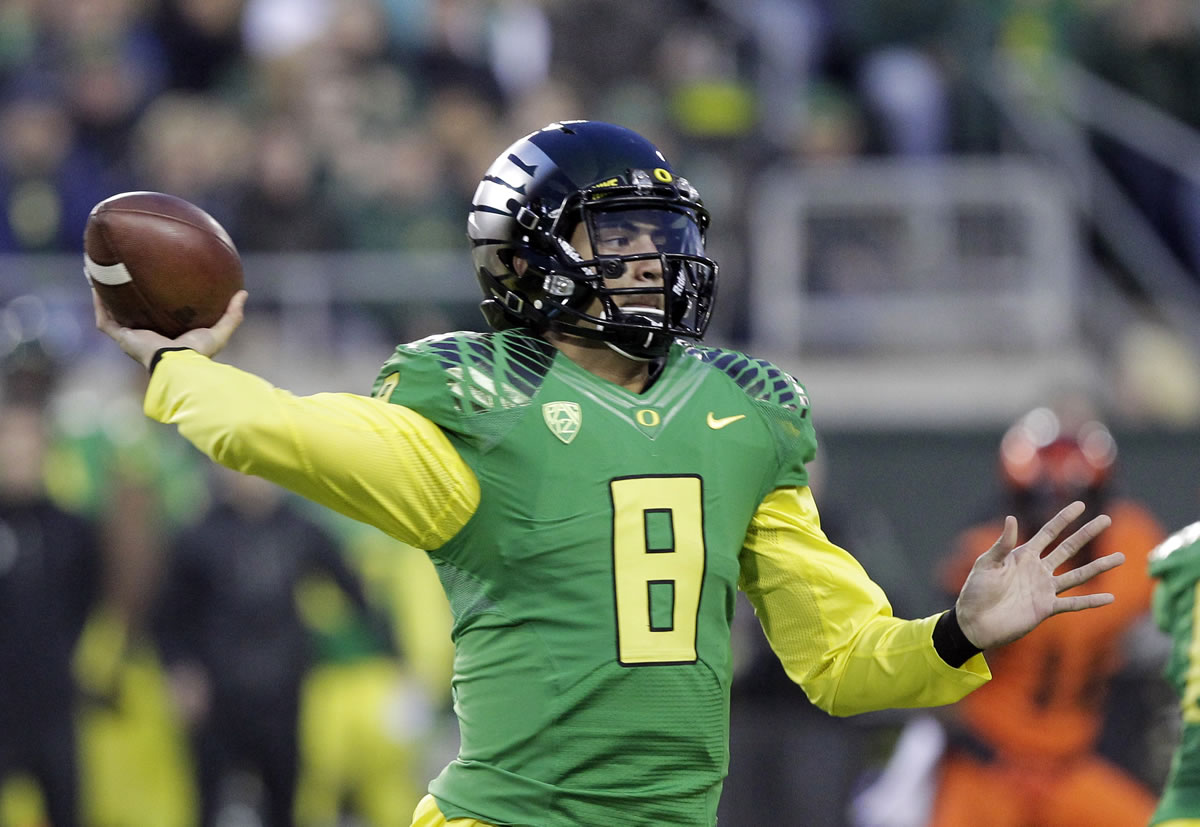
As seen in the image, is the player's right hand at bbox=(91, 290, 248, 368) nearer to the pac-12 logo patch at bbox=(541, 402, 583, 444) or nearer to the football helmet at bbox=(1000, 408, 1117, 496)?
the pac-12 logo patch at bbox=(541, 402, 583, 444)

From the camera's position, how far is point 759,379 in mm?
3586

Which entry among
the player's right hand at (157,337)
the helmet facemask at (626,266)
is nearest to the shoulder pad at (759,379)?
the helmet facemask at (626,266)

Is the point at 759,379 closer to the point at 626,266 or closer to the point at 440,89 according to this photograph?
the point at 626,266

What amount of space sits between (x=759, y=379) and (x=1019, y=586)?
0.62 meters

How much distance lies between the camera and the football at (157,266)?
3289 millimetres

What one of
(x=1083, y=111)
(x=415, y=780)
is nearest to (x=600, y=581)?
(x=415, y=780)

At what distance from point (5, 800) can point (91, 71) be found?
15.0 ft

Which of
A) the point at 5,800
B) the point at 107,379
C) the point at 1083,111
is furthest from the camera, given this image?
the point at 1083,111

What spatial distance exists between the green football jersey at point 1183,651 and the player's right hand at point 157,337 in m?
2.22

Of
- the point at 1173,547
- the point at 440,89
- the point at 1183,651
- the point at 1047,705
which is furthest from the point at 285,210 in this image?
the point at 1183,651

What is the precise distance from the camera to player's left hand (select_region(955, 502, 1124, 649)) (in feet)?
10.8

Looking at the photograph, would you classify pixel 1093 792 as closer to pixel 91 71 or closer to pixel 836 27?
pixel 836 27

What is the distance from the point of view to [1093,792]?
5.89 meters

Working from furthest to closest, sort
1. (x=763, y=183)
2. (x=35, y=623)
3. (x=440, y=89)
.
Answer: (x=440, y=89), (x=763, y=183), (x=35, y=623)
